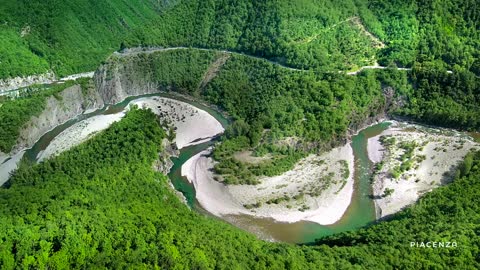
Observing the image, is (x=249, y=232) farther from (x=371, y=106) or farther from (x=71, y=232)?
(x=371, y=106)

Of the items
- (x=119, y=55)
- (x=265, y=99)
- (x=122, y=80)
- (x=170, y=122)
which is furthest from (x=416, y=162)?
(x=119, y=55)

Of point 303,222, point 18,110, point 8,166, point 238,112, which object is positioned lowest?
point 303,222

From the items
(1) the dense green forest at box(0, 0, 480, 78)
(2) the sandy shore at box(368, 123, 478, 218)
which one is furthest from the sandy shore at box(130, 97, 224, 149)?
(2) the sandy shore at box(368, 123, 478, 218)

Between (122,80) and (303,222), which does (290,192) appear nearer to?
(303,222)

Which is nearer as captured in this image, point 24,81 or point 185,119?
point 185,119

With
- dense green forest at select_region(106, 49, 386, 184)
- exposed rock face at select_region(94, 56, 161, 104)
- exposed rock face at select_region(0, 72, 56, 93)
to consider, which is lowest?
dense green forest at select_region(106, 49, 386, 184)

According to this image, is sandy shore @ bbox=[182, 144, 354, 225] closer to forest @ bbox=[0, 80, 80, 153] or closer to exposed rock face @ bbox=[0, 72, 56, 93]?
forest @ bbox=[0, 80, 80, 153]
